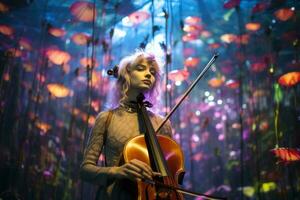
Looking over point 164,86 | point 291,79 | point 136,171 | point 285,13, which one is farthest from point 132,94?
point 285,13

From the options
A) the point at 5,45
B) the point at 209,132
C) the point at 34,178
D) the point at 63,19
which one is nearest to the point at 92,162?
the point at 34,178

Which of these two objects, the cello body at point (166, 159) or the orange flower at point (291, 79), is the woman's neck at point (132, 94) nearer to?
the cello body at point (166, 159)

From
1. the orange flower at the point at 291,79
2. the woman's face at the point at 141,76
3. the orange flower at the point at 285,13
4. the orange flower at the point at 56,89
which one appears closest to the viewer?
the woman's face at the point at 141,76

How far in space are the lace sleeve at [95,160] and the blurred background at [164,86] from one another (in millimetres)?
396

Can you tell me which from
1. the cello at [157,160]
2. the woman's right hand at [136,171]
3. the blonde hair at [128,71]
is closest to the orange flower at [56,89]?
the blonde hair at [128,71]

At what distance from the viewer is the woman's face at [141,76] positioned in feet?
5.89

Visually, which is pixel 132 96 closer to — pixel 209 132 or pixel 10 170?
pixel 10 170

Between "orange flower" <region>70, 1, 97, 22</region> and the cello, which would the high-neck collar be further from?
"orange flower" <region>70, 1, 97, 22</region>

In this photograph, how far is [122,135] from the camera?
5.55ft

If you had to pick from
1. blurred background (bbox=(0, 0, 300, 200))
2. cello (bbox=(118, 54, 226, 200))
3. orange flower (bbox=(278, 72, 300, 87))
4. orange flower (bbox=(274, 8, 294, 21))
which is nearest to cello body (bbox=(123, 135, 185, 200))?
cello (bbox=(118, 54, 226, 200))

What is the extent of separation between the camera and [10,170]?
15.4 ft

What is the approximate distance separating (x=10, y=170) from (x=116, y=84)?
3.44 metres

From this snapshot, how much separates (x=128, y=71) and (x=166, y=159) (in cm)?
62

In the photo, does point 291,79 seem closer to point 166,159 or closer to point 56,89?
point 166,159
